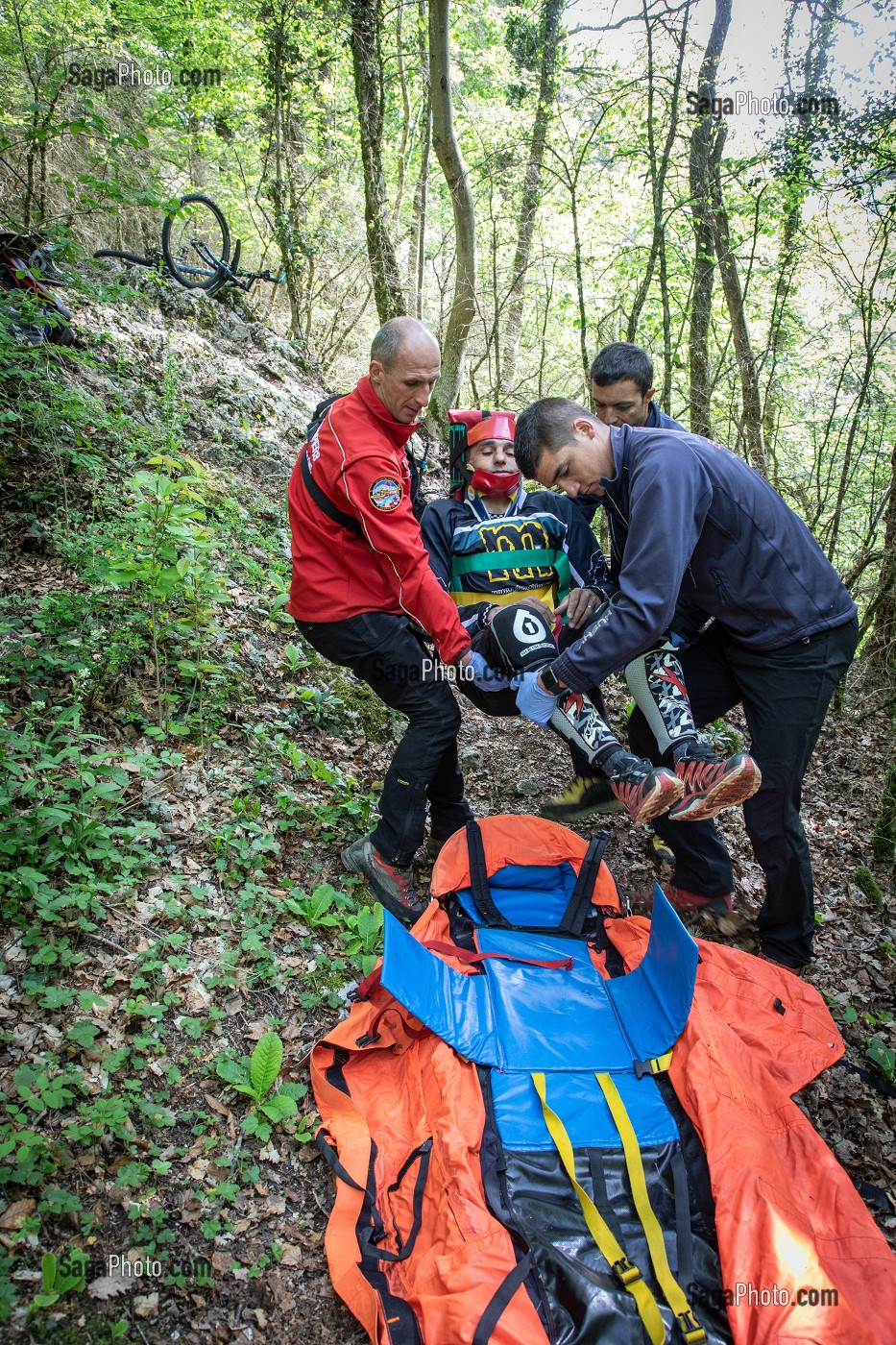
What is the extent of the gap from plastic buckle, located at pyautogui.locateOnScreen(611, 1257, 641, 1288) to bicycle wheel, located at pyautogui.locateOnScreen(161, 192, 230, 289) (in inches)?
329

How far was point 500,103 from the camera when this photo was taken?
13.0 m

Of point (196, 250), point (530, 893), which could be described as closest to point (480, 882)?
point (530, 893)

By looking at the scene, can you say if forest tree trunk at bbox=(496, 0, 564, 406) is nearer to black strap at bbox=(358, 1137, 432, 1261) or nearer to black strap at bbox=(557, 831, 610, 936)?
black strap at bbox=(557, 831, 610, 936)

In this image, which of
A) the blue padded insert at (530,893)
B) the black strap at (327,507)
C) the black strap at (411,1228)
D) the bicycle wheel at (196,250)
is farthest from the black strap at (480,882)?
the bicycle wheel at (196,250)

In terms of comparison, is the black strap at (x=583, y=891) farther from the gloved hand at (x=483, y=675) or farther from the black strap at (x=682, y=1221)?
the black strap at (x=682, y=1221)

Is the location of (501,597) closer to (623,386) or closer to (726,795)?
(623,386)

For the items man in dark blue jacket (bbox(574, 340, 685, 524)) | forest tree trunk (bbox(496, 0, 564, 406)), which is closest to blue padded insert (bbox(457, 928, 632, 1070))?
man in dark blue jacket (bbox(574, 340, 685, 524))

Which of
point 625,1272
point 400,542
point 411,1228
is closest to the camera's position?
point 625,1272

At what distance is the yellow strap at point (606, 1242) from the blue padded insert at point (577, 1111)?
0.09ft

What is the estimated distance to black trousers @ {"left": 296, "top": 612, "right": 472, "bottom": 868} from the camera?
3.15 meters

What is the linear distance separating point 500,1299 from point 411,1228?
1.17ft

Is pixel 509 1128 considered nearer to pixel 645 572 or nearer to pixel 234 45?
pixel 645 572

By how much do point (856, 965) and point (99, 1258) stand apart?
124 inches

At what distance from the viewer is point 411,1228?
2047 mm
